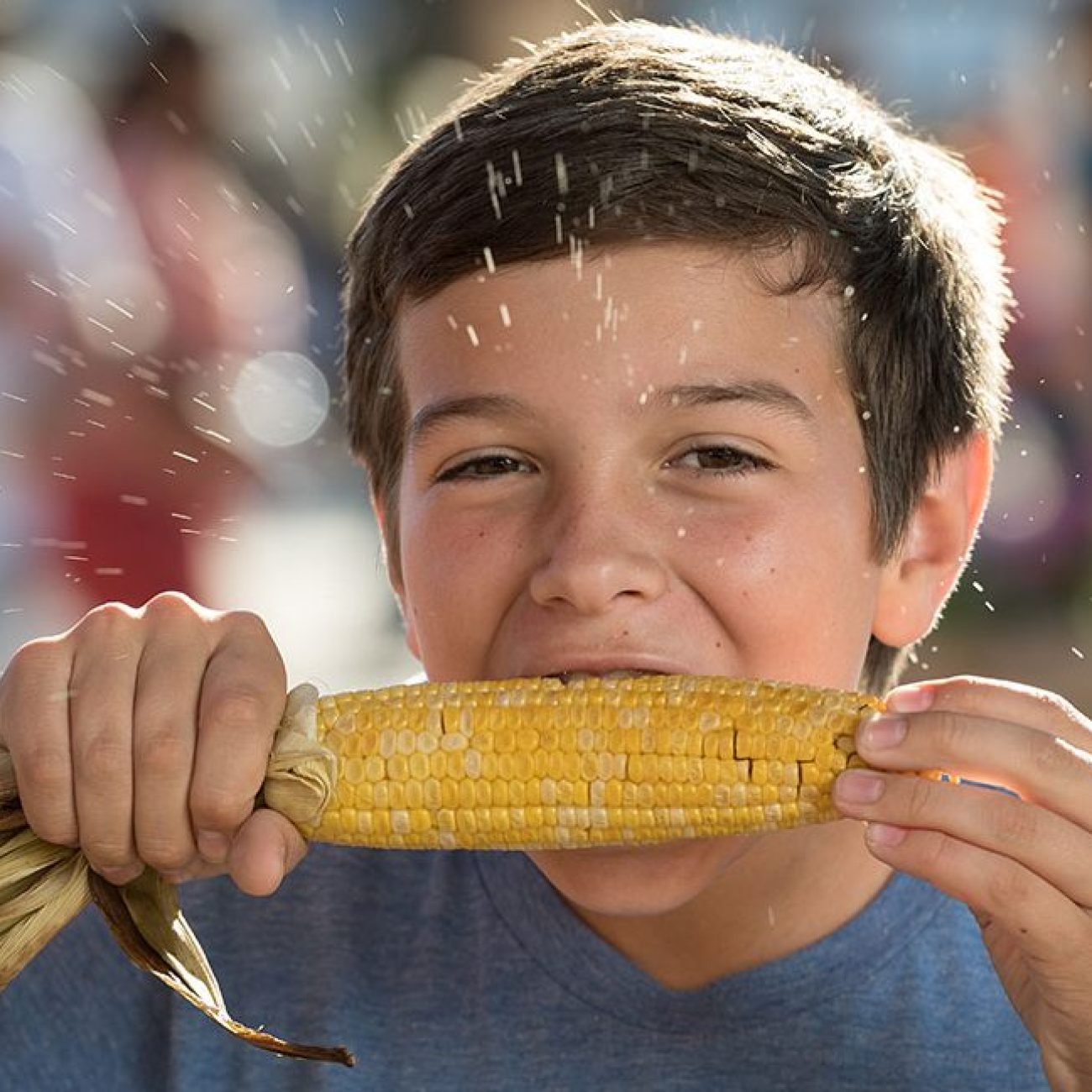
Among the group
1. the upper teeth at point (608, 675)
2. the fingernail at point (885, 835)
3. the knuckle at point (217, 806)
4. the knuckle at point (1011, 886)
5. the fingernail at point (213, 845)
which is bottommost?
the fingernail at point (213, 845)

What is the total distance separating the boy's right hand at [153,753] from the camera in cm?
209

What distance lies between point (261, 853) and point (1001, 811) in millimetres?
804

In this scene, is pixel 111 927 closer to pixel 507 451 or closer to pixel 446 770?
pixel 446 770

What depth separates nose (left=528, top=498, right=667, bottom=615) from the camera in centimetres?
238

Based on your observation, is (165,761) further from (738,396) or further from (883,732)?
(738,396)

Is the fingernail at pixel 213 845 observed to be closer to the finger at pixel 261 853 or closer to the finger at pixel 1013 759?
the finger at pixel 261 853

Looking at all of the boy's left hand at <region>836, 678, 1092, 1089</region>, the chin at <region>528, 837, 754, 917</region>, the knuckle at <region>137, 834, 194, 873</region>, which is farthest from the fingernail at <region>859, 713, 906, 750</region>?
the knuckle at <region>137, 834, 194, 873</region>

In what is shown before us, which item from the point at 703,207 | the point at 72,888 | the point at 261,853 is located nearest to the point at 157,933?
the point at 72,888

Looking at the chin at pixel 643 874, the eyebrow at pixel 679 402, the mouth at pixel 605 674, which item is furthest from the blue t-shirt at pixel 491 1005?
the eyebrow at pixel 679 402

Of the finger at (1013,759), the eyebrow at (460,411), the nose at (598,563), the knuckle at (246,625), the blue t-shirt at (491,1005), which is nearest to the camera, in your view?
the finger at (1013,759)

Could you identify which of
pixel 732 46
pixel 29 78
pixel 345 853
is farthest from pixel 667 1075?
pixel 29 78

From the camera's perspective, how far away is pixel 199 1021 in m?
2.80

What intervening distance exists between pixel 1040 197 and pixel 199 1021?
640 centimetres

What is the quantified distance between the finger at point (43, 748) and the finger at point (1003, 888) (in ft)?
2.96
